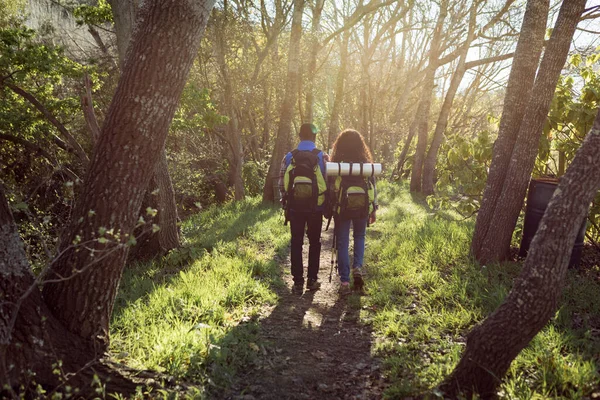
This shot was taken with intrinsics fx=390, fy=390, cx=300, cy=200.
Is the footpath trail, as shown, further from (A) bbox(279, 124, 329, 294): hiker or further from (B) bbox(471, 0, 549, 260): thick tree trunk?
(B) bbox(471, 0, 549, 260): thick tree trunk

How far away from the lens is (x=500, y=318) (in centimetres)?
260

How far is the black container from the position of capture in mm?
5133

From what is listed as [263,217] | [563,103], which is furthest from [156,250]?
[563,103]

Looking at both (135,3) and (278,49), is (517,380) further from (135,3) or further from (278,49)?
(278,49)

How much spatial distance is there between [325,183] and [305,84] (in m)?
11.6

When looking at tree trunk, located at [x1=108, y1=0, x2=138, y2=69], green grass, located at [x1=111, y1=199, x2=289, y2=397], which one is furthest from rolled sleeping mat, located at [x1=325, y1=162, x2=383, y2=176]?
tree trunk, located at [x1=108, y1=0, x2=138, y2=69]

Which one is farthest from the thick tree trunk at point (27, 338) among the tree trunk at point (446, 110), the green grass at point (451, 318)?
the tree trunk at point (446, 110)

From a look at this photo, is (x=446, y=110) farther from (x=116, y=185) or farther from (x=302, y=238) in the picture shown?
(x=116, y=185)

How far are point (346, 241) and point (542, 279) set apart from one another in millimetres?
2722

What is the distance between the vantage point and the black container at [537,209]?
5133mm

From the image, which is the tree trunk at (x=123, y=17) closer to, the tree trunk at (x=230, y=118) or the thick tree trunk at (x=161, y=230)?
the thick tree trunk at (x=161, y=230)

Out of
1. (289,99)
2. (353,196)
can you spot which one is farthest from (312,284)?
(289,99)

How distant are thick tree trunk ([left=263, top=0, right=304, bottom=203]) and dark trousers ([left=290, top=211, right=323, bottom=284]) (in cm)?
621

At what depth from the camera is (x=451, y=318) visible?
3990 mm
